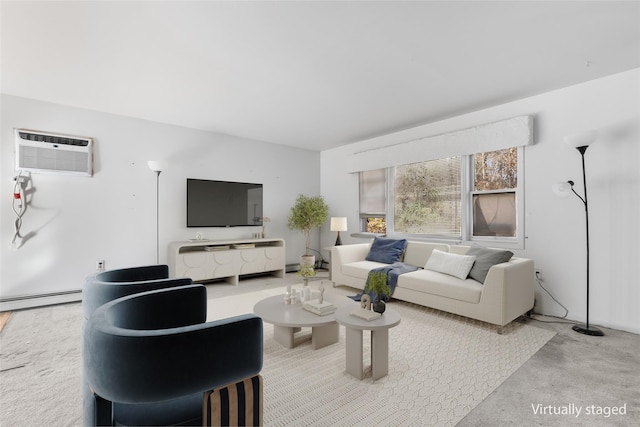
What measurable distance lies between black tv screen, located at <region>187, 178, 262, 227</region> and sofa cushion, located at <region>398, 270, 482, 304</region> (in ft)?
10.1

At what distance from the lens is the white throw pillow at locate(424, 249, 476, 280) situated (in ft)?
11.4

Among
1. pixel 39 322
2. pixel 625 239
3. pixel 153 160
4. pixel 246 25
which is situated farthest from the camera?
pixel 153 160

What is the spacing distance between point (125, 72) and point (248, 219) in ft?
10.1

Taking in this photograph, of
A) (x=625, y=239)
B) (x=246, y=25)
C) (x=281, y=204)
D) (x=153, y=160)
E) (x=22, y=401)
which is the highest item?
(x=246, y=25)

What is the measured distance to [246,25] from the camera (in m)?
2.29

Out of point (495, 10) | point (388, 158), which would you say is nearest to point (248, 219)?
point (388, 158)

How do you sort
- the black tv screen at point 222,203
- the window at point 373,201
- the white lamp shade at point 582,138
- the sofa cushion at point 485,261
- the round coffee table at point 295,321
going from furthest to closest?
1. the window at point 373,201
2. the black tv screen at point 222,203
3. the sofa cushion at point 485,261
4. the white lamp shade at point 582,138
5. the round coffee table at point 295,321

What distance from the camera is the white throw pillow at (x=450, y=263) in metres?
3.47

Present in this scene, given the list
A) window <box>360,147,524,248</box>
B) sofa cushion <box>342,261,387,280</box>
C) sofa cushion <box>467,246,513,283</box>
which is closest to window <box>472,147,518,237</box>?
window <box>360,147,524,248</box>

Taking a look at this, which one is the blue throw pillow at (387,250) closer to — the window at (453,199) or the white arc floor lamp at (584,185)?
the window at (453,199)

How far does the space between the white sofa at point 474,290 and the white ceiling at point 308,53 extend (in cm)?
196

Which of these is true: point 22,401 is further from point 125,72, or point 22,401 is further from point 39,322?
point 125,72

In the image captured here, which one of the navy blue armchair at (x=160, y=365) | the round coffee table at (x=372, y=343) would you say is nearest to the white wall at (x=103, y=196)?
the navy blue armchair at (x=160, y=365)

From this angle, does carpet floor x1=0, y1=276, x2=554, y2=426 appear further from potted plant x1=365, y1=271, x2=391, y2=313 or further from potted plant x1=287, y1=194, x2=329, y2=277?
potted plant x1=287, y1=194, x2=329, y2=277
